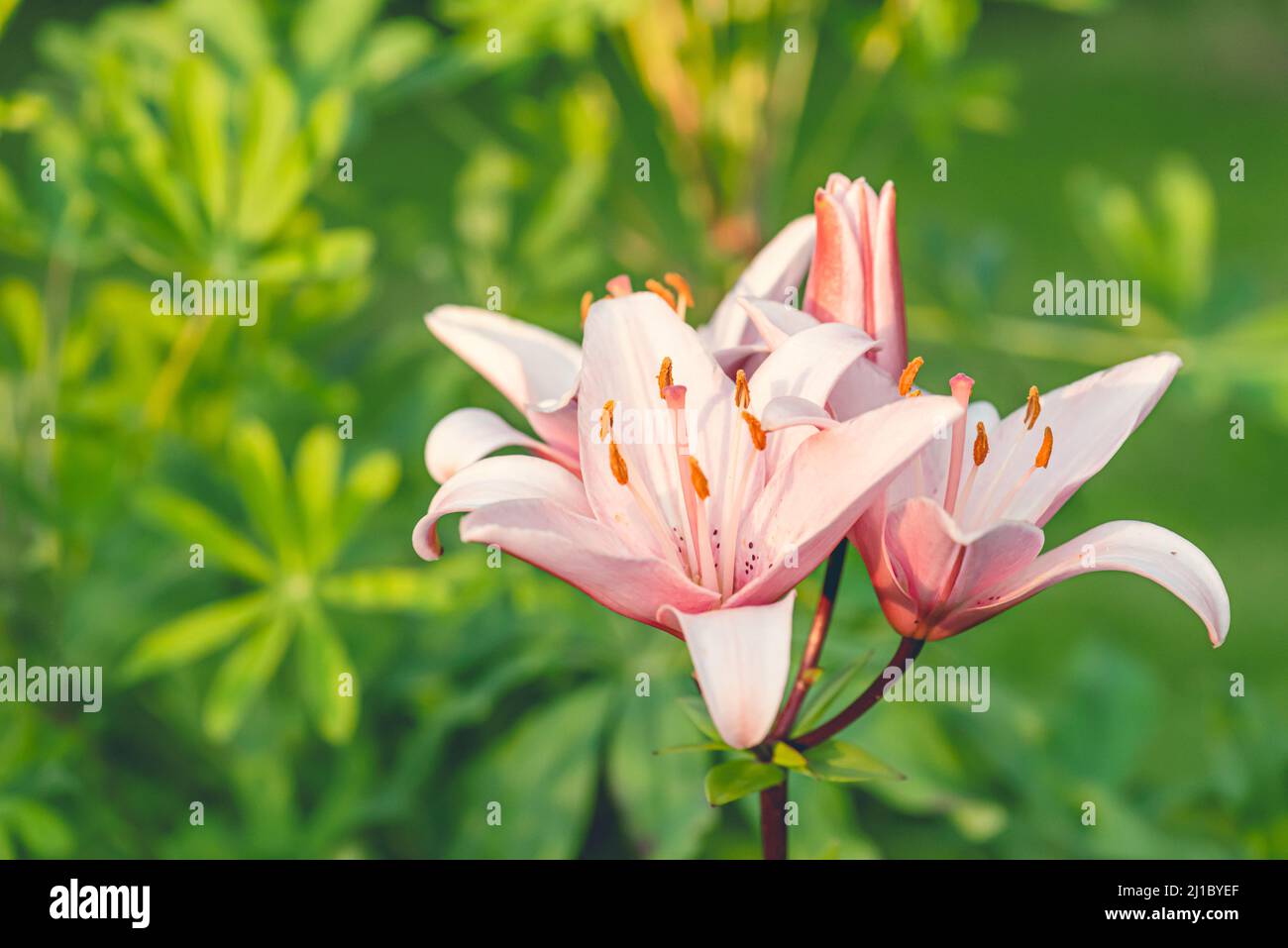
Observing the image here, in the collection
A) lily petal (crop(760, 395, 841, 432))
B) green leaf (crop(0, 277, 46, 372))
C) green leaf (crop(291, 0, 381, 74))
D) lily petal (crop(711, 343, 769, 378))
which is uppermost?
green leaf (crop(291, 0, 381, 74))

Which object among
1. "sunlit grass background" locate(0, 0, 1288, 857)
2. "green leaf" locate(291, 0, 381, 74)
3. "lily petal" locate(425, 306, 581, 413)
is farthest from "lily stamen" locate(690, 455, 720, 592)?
"green leaf" locate(291, 0, 381, 74)

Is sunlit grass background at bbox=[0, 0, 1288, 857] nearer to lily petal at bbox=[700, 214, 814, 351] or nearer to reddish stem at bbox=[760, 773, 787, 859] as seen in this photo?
reddish stem at bbox=[760, 773, 787, 859]

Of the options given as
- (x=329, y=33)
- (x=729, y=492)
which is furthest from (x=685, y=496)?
(x=329, y=33)

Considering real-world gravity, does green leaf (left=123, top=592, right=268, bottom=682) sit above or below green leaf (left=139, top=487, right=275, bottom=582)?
below

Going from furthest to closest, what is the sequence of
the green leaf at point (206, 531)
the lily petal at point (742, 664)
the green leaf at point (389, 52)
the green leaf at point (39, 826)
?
1. the green leaf at point (389, 52)
2. the green leaf at point (206, 531)
3. the green leaf at point (39, 826)
4. the lily petal at point (742, 664)

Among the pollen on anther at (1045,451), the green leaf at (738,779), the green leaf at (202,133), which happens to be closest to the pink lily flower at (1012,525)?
the pollen on anther at (1045,451)

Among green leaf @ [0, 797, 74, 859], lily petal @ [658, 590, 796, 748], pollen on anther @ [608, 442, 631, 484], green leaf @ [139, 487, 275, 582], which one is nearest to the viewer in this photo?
lily petal @ [658, 590, 796, 748]

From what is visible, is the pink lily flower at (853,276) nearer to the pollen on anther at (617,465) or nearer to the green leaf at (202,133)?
the pollen on anther at (617,465)

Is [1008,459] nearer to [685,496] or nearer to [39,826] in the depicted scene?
[685,496]
